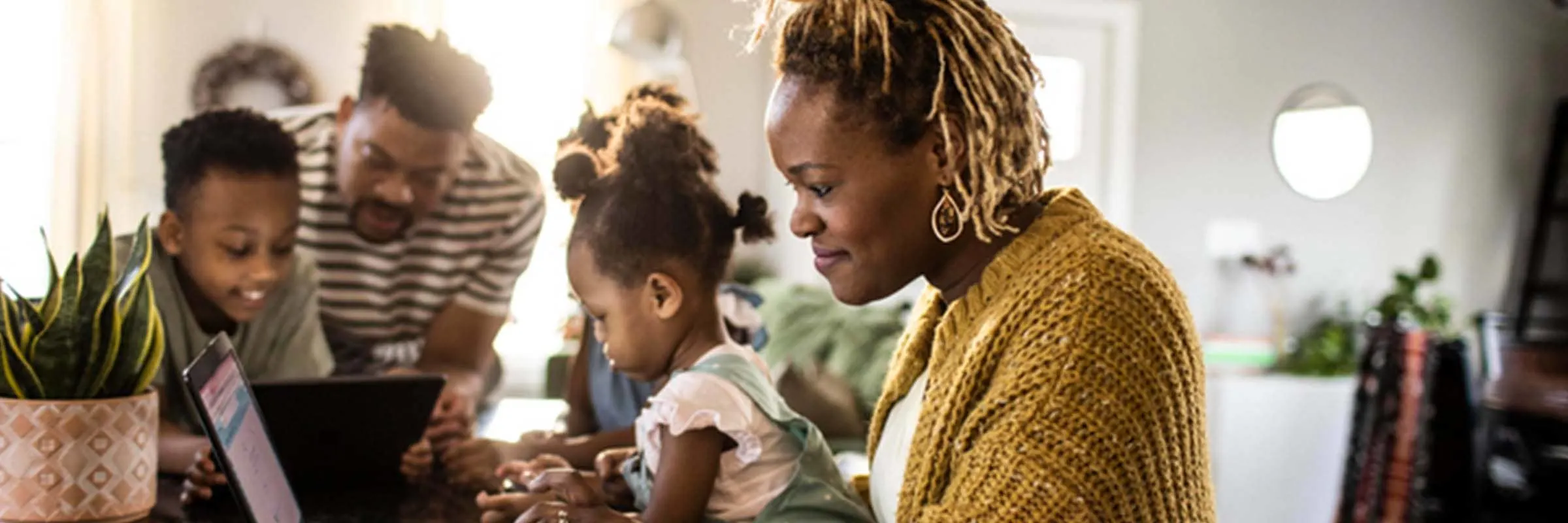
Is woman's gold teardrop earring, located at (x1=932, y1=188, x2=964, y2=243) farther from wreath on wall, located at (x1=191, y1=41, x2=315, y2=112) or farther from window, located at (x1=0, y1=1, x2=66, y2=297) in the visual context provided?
window, located at (x1=0, y1=1, x2=66, y2=297)

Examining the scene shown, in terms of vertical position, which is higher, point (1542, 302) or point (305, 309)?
point (305, 309)

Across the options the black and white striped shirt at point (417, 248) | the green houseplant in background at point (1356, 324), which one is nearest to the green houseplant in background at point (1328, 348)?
the green houseplant in background at point (1356, 324)

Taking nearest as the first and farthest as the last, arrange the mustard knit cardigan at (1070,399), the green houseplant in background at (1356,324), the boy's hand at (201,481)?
the mustard knit cardigan at (1070,399) < the boy's hand at (201,481) < the green houseplant in background at (1356,324)

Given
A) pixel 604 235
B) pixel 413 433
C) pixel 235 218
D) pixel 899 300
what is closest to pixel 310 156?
pixel 235 218

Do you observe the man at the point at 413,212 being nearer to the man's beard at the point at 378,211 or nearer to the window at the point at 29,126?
the man's beard at the point at 378,211

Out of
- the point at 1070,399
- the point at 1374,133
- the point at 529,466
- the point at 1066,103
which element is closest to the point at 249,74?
the point at 529,466

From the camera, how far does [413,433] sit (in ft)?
5.01

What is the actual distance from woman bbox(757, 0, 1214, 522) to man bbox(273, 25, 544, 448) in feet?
2.96

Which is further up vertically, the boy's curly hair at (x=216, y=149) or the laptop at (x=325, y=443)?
the boy's curly hair at (x=216, y=149)

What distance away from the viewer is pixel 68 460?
3.95ft

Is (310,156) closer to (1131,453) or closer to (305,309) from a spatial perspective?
(305,309)

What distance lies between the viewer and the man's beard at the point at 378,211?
6.19 feet

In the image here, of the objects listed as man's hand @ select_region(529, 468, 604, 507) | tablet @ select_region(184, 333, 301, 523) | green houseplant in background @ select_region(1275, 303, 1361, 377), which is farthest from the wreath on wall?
green houseplant in background @ select_region(1275, 303, 1361, 377)

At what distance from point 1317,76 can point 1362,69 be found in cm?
24
